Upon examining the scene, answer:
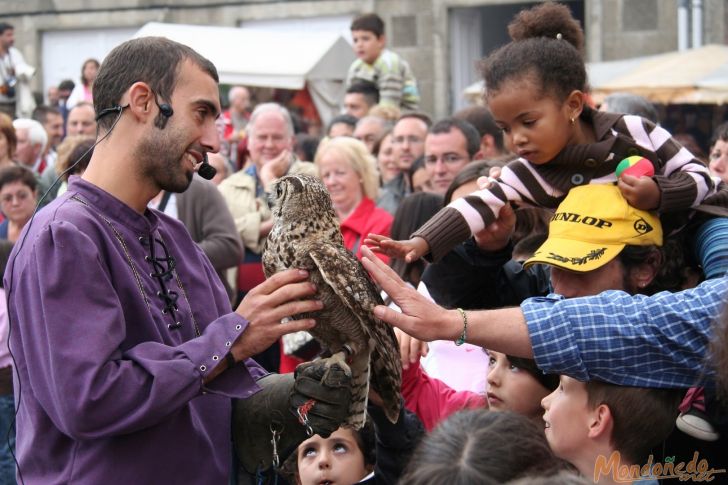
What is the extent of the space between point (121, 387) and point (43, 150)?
7.04 metres

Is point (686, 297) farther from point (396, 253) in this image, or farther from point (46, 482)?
point (46, 482)

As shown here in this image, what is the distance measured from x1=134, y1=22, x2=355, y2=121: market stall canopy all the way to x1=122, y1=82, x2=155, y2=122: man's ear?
8.19 meters

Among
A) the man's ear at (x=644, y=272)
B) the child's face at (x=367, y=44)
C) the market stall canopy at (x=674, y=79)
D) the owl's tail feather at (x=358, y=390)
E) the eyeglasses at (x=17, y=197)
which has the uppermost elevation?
the child's face at (x=367, y=44)

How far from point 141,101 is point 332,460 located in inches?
66.8

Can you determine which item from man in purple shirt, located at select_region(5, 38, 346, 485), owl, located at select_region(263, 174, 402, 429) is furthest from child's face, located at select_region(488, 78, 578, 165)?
man in purple shirt, located at select_region(5, 38, 346, 485)

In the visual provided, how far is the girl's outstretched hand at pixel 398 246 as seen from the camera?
294cm

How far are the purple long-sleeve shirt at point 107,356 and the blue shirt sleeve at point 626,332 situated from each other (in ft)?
2.71

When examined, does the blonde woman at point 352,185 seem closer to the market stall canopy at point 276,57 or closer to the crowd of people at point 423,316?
the crowd of people at point 423,316

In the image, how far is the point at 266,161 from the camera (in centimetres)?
695

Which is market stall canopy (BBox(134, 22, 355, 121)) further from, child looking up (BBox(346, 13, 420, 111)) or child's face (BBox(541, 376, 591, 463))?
child's face (BBox(541, 376, 591, 463))

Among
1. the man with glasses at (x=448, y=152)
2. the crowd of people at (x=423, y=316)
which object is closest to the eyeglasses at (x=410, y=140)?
the man with glasses at (x=448, y=152)

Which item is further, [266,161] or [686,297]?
[266,161]

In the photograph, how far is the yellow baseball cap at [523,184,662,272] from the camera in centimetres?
303

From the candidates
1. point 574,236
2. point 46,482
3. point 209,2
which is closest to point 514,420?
point 574,236
